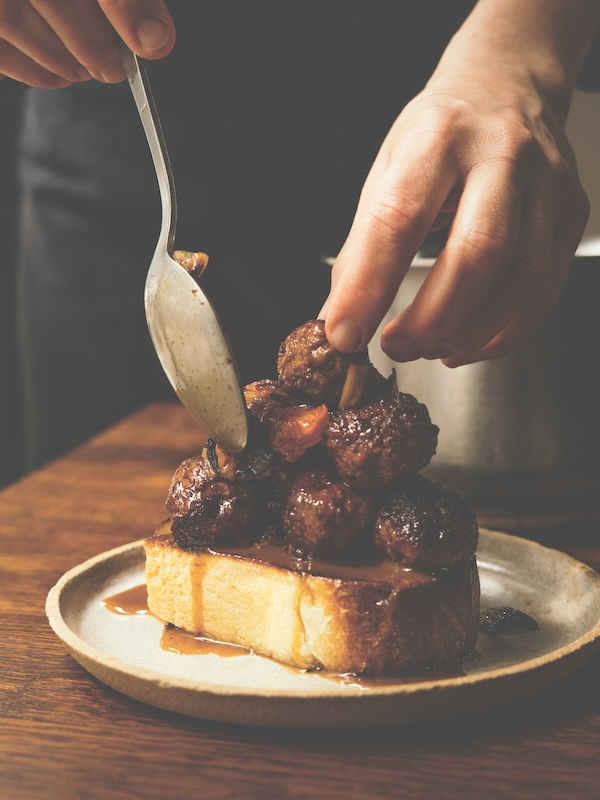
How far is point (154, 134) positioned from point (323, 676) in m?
0.95

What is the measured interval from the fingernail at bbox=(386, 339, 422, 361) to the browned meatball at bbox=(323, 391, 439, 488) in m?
0.09

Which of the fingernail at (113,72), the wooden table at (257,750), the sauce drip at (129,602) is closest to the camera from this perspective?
the wooden table at (257,750)

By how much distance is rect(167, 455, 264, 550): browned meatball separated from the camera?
1536 mm

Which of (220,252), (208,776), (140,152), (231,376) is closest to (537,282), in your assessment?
(231,376)

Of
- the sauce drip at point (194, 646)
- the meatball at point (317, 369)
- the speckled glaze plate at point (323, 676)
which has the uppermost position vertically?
the meatball at point (317, 369)

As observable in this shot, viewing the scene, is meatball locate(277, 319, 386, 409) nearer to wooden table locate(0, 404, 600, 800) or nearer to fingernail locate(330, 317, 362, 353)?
fingernail locate(330, 317, 362, 353)

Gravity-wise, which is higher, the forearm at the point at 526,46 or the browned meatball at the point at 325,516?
the forearm at the point at 526,46

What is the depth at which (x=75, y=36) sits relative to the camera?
1.69 m

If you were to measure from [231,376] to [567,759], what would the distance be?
0.75 meters

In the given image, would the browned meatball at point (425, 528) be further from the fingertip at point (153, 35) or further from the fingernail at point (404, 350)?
the fingertip at point (153, 35)

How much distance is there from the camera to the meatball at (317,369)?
1.52m

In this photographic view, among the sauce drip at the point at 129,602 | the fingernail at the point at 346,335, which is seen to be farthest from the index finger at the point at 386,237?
the sauce drip at the point at 129,602

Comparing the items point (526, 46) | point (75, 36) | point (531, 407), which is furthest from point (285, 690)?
point (526, 46)

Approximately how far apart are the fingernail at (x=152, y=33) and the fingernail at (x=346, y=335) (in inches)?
22.7
